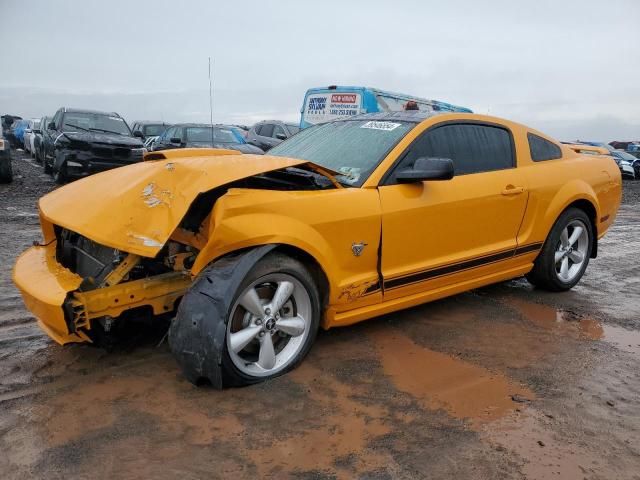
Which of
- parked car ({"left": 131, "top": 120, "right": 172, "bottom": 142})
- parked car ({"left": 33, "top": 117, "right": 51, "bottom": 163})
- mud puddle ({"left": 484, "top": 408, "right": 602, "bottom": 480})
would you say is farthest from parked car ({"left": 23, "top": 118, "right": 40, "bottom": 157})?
mud puddle ({"left": 484, "top": 408, "right": 602, "bottom": 480})

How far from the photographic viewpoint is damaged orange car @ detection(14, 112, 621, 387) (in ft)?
9.12

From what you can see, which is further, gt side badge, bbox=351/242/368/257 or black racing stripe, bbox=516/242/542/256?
black racing stripe, bbox=516/242/542/256

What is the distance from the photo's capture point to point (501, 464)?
7.64 ft

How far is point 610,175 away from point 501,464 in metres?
3.84

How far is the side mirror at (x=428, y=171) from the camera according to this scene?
341cm

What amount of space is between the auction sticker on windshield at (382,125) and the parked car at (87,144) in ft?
28.1

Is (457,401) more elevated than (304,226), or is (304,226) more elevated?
(304,226)

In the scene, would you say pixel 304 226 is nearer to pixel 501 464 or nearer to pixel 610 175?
pixel 501 464

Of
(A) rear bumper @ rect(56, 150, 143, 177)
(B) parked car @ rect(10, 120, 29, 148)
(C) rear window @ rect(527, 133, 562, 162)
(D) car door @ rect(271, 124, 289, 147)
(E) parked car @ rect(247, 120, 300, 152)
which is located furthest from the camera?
(B) parked car @ rect(10, 120, 29, 148)

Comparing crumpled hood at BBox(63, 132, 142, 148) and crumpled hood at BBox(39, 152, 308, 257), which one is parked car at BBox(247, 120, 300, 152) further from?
crumpled hood at BBox(39, 152, 308, 257)

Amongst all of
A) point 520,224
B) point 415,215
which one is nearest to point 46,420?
point 415,215

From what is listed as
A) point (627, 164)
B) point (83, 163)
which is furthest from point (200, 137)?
point (627, 164)

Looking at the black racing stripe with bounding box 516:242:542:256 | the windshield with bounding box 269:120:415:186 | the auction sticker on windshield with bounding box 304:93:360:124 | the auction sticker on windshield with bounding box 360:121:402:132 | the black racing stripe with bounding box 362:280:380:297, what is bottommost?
the black racing stripe with bounding box 362:280:380:297

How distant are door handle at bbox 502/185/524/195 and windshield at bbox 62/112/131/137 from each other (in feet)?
33.9
